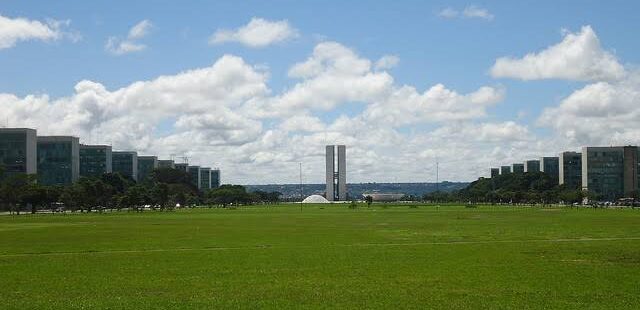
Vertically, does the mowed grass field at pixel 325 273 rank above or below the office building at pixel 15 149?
below

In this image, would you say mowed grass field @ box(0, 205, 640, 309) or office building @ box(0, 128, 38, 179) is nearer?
mowed grass field @ box(0, 205, 640, 309)

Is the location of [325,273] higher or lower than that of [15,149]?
lower

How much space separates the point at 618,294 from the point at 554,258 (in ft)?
39.1

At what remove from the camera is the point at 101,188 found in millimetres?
147625

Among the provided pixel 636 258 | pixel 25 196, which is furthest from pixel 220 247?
pixel 25 196

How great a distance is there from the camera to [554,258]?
119 ft

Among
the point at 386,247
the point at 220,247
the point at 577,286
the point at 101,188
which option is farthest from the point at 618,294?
the point at 101,188

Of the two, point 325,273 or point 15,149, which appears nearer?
point 325,273

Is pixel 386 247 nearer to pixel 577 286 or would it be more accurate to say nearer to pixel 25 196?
pixel 577 286

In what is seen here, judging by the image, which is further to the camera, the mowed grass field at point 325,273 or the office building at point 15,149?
the office building at point 15,149

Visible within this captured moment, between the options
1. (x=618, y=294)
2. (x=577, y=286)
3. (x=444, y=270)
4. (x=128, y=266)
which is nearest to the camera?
(x=618, y=294)

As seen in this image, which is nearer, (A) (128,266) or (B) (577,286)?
(B) (577,286)

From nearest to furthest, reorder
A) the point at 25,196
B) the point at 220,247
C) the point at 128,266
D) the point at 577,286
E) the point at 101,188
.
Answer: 1. the point at 577,286
2. the point at 128,266
3. the point at 220,247
4. the point at 25,196
5. the point at 101,188

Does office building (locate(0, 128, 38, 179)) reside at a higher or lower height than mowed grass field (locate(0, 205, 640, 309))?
higher
